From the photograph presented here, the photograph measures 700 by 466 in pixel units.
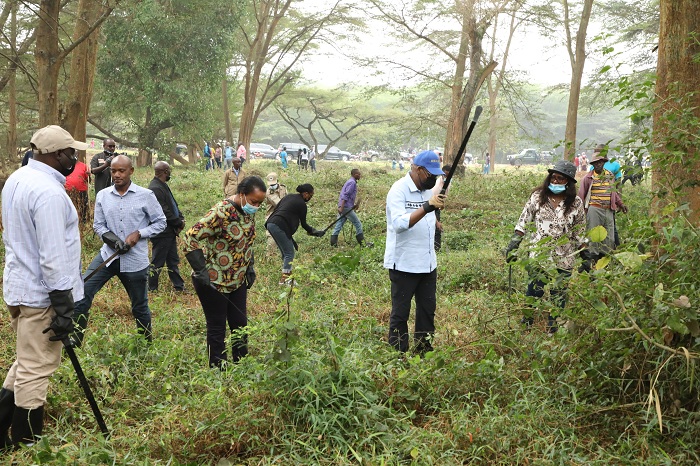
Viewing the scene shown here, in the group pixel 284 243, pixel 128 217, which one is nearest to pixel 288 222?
pixel 284 243

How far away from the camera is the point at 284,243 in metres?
8.40

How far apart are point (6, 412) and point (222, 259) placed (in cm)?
174

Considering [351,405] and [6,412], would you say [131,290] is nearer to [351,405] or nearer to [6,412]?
[6,412]

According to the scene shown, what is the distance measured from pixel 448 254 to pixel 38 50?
7.12 metres

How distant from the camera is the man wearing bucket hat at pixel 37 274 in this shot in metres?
3.46

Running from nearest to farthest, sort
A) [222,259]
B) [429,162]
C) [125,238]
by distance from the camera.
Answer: [222,259] < [429,162] < [125,238]

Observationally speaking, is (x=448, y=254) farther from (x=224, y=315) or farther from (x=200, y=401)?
(x=200, y=401)

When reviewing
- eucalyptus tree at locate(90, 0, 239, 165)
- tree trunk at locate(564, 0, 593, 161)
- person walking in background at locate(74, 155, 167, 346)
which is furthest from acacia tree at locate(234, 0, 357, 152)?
person walking in background at locate(74, 155, 167, 346)

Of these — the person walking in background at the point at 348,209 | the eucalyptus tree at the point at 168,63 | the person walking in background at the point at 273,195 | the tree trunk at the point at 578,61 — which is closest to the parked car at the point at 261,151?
the eucalyptus tree at the point at 168,63

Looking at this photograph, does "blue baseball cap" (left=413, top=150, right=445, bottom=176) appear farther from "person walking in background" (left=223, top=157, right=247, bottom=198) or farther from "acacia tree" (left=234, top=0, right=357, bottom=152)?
"acacia tree" (left=234, top=0, right=357, bottom=152)

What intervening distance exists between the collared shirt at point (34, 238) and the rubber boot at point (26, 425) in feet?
2.04

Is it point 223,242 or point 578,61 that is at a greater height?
point 578,61

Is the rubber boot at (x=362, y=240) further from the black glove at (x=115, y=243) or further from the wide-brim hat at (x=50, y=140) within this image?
the wide-brim hat at (x=50, y=140)

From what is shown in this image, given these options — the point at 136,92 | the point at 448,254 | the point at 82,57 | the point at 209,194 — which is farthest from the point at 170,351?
the point at 136,92
